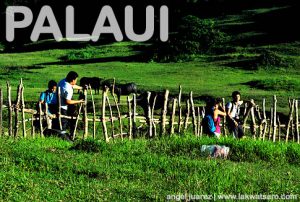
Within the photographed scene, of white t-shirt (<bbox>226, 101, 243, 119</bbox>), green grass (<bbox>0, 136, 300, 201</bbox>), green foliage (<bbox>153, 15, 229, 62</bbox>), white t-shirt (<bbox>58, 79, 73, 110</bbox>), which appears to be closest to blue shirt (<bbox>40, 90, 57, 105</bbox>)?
white t-shirt (<bbox>58, 79, 73, 110</bbox>)

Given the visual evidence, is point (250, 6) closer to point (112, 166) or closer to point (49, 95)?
point (49, 95)

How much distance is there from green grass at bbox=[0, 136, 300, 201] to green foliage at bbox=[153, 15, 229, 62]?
28431 millimetres

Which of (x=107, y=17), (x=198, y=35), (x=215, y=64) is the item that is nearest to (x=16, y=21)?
(x=107, y=17)

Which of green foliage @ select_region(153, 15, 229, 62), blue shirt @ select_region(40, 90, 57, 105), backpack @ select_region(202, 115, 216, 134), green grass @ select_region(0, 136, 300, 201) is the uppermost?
green foliage @ select_region(153, 15, 229, 62)

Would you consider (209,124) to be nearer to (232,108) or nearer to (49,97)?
(232,108)

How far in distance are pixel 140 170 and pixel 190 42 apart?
3205cm

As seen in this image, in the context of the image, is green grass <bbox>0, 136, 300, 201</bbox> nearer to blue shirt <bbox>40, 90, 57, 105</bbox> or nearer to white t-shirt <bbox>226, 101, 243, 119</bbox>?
blue shirt <bbox>40, 90, 57, 105</bbox>

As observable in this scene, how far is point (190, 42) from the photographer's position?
40.8 meters

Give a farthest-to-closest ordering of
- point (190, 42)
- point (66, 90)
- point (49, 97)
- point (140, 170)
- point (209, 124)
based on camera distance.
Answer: point (190, 42)
point (49, 97)
point (66, 90)
point (209, 124)
point (140, 170)

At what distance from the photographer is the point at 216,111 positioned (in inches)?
507

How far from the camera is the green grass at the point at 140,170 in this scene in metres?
8.11

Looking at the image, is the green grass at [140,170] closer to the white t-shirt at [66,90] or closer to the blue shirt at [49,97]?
the white t-shirt at [66,90]

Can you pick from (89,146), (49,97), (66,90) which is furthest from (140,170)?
(49,97)

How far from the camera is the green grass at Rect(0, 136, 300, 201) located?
8.11 metres
